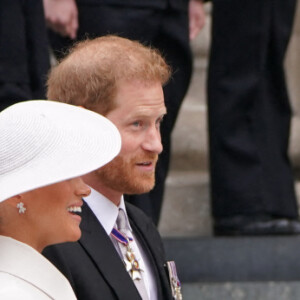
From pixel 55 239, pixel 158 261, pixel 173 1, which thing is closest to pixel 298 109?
pixel 173 1

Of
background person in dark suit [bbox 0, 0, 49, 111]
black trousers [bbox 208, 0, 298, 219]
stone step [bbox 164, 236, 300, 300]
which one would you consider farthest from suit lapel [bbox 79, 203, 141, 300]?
black trousers [bbox 208, 0, 298, 219]

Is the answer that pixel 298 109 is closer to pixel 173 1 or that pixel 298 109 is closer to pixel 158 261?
pixel 173 1

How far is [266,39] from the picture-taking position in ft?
16.6

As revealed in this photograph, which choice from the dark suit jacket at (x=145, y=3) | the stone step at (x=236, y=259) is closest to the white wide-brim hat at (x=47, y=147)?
the dark suit jacket at (x=145, y=3)

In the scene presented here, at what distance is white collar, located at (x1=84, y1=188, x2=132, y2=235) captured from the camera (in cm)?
301

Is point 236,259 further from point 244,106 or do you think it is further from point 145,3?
point 145,3

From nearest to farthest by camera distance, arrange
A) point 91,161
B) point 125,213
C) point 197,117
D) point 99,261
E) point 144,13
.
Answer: point 91,161 < point 99,261 < point 125,213 < point 144,13 < point 197,117

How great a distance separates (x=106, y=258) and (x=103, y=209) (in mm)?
157

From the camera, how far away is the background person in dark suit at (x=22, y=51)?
4.06 meters

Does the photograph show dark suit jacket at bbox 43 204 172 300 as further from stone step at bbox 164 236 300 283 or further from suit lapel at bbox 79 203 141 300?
stone step at bbox 164 236 300 283

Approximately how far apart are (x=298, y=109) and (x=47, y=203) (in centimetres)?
413

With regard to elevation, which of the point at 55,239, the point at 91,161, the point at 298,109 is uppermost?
the point at 91,161

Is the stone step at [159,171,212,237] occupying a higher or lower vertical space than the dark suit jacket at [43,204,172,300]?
lower

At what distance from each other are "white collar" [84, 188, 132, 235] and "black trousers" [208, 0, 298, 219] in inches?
78.4
